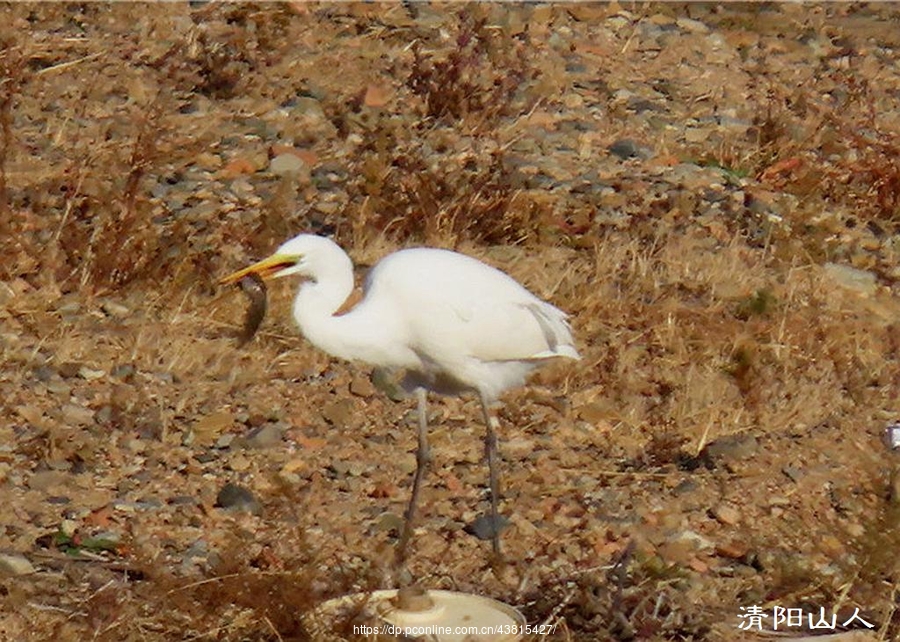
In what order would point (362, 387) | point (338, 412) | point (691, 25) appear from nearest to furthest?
point (338, 412) → point (362, 387) → point (691, 25)

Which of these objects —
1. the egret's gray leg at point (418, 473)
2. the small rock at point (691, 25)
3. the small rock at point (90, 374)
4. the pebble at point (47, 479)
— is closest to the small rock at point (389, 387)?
the egret's gray leg at point (418, 473)

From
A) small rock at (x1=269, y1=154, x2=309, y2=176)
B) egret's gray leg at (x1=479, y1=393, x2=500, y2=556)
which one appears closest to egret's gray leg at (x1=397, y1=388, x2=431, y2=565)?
egret's gray leg at (x1=479, y1=393, x2=500, y2=556)

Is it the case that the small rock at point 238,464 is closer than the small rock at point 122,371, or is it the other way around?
the small rock at point 238,464

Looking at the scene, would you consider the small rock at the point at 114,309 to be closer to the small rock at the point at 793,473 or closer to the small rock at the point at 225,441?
the small rock at the point at 225,441

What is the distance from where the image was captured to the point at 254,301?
6.25 m

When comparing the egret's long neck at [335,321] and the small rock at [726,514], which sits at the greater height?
the egret's long neck at [335,321]

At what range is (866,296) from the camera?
316 inches

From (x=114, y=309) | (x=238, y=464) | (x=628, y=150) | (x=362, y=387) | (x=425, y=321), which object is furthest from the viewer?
(x=628, y=150)

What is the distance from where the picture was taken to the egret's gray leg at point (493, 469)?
600cm

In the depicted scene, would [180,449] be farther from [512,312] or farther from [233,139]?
[233,139]

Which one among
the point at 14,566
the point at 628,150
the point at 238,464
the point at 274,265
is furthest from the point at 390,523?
the point at 628,150

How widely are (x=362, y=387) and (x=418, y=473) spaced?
959mm

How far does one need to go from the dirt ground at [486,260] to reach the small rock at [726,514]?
0.12ft

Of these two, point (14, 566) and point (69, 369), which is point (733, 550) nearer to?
point (14, 566)
